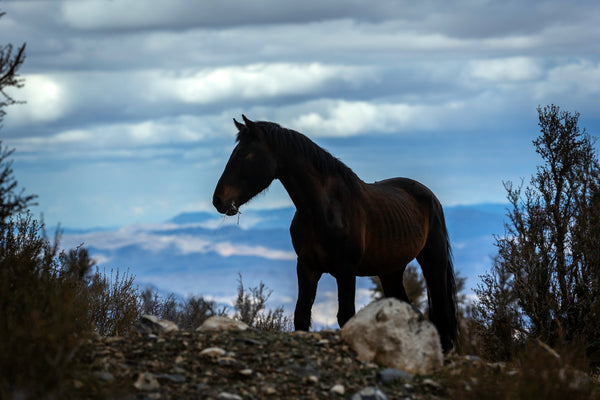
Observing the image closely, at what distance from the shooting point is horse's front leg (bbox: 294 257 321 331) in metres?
9.47

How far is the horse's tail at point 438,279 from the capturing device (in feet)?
39.4

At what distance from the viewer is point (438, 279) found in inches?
476

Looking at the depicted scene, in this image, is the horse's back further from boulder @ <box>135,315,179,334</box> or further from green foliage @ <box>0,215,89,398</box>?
green foliage @ <box>0,215,89,398</box>

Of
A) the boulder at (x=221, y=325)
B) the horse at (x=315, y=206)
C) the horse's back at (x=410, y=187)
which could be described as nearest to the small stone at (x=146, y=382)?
the boulder at (x=221, y=325)

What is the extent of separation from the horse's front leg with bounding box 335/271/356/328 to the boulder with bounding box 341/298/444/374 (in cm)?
139

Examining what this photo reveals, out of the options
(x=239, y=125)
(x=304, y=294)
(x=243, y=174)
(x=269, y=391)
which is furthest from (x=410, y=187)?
(x=269, y=391)

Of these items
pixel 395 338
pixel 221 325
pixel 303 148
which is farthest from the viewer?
pixel 303 148

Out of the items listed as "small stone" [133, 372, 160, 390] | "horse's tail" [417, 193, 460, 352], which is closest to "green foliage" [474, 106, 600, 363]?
"horse's tail" [417, 193, 460, 352]

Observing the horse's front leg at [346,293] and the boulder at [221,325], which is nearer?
the boulder at [221,325]

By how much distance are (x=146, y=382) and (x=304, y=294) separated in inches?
121

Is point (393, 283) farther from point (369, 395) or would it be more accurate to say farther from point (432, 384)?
point (369, 395)

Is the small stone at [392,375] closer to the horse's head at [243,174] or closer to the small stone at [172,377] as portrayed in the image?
the small stone at [172,377]

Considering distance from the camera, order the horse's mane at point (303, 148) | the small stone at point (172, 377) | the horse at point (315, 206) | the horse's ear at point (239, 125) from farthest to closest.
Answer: the horse's ear at point (239, 125) < the horse's mane at point (303, 148) < the horse at point (315, 206) < the small stone at point (172, 377)

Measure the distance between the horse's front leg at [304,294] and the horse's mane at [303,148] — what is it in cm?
134
